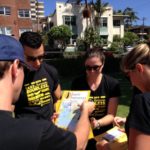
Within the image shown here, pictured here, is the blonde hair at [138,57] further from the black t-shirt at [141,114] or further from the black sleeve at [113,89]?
the black sleeve at [113,89]

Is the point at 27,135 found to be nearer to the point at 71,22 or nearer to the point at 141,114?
the point at 141,114

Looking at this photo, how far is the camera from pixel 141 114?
2.32 metres

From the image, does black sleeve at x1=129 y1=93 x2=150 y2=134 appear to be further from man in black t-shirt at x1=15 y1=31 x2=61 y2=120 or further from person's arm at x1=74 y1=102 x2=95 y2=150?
man in black t-shirt at x1=15 y1=31 x2=61 y2=120

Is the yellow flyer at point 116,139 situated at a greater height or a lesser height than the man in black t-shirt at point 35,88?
lesser

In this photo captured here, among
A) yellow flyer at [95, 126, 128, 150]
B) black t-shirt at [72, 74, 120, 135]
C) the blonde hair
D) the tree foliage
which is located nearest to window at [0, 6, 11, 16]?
the tree foliage

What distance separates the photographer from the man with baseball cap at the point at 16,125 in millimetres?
1880

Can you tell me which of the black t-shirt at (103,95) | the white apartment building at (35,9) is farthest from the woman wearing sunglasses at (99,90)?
the white apartment building at (35,9)

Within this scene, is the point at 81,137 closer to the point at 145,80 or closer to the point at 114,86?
Answer: the point at 145,80

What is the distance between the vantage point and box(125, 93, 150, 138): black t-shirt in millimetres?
2287

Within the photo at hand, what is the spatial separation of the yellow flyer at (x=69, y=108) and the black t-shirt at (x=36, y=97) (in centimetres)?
44

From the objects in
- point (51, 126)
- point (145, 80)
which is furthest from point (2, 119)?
point (145, 80)

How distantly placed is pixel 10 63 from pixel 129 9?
94.3 metres

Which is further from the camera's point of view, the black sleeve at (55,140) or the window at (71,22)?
the window at (71,22)

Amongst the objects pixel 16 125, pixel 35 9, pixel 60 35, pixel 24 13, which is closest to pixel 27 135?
pixel 16 125
